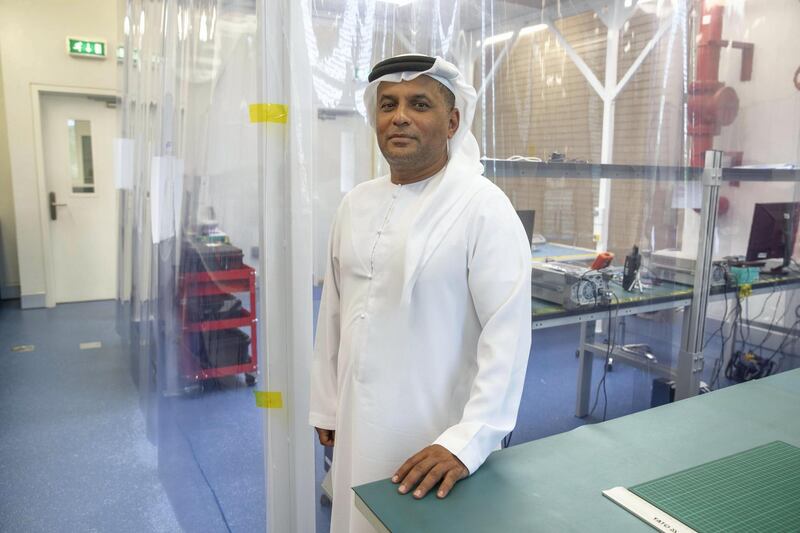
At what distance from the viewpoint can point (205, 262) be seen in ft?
7.23

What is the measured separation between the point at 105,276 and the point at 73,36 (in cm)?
231

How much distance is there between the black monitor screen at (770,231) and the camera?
3.18 metres

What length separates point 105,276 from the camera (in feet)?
19.3

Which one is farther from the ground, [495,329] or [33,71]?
[33,71]

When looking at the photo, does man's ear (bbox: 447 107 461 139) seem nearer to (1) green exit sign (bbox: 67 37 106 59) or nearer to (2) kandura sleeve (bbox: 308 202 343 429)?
(2) kandura sleeve (bbox: 308 202 343 429)

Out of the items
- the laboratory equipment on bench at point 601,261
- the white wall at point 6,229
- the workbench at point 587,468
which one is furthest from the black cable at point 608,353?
the white wall at point 6,229

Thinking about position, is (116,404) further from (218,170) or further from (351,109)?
(351,109)

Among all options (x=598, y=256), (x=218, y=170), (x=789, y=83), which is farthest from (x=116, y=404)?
(x=789, y=83)

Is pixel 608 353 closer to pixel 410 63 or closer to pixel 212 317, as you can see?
pixel 212 317

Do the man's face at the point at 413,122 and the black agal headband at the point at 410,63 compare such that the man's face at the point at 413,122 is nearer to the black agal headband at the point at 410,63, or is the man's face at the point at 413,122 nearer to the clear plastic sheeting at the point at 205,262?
the black agal headband at the point at 410,63

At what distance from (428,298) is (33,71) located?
560 centimetres

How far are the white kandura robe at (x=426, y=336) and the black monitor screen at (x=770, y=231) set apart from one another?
2639mm

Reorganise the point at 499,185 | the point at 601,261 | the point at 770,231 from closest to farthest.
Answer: the point at 499,185 < the point at 601,261 < the point at 770,231

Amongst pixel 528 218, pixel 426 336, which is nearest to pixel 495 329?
pixel 426 336
